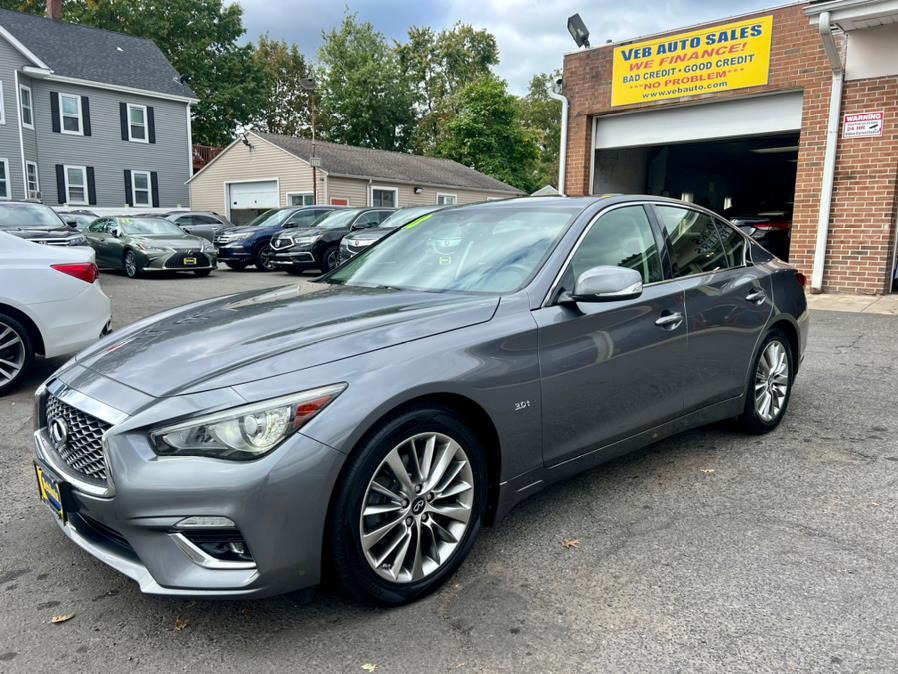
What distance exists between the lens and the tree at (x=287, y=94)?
47.8 metres

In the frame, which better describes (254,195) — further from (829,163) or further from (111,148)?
(829,163)

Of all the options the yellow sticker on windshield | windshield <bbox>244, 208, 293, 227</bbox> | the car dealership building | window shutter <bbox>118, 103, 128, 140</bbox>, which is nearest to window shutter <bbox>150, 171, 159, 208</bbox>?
window shutter <bbox>118, 103, 128, 140</bbox>

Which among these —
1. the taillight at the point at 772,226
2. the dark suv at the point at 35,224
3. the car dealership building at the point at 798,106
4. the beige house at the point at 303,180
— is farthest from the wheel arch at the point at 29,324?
the beige house at the point at 303,180

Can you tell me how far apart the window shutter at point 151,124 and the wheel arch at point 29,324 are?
28098 millimetres

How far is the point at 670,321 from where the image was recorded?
11.9 ft

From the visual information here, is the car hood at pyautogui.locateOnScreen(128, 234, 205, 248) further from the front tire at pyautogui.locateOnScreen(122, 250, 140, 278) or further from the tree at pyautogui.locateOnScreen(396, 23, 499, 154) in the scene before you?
the tree at pyautogui.locateOnScreen(396, 23, 499, 154)

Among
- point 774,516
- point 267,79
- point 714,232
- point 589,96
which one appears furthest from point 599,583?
point 267,79

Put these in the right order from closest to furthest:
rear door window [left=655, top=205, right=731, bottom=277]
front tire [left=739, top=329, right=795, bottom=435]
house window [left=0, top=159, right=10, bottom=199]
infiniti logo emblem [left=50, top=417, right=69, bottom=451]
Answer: infiniti logo emblem [left=50, top=417, right=69, bottom=451], rear door window [left=655, top=205, right=731, bottom=277], front tire [left=739, top=329, right=795, bottom=435], house window [left=0, top=159, right=10, bottom=199]

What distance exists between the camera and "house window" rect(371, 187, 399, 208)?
95.3ft

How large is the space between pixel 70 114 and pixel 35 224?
64.9 ft

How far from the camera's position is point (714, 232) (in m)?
4.35

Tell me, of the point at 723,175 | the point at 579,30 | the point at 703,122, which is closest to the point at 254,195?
the point at 723,175

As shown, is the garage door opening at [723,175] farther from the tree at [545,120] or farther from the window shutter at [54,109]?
the tree at [545,120]

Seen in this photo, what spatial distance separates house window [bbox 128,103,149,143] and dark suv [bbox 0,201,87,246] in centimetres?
2014
